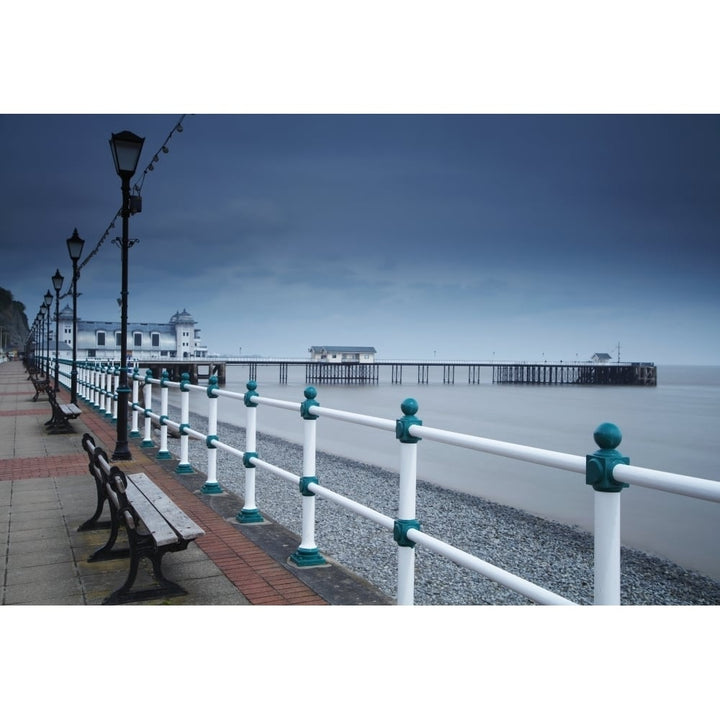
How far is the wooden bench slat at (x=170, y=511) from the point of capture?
3.71 m

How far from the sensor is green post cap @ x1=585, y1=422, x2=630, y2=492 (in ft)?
7.05

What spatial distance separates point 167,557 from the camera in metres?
4.42

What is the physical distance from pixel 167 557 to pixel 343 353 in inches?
4313

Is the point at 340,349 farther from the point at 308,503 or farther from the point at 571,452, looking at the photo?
the point at 308,503

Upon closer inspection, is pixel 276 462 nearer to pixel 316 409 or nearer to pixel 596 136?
pixel 596 136

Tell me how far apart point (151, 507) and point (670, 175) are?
2027 cm

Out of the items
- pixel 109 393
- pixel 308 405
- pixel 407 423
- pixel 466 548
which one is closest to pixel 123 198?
pixel 308 405

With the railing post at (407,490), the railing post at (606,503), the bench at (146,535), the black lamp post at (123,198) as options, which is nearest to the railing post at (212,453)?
the bench at (146,535)

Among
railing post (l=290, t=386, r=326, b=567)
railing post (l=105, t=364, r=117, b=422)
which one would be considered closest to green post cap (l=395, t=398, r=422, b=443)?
railing post (l=290, t=386, r=326, b=567)

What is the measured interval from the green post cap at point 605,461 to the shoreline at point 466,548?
8.79ft

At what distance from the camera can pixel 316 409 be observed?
14.2 ft

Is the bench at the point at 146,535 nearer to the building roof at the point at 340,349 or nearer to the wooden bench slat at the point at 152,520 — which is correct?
the wooden bench slat at the point at 152,520

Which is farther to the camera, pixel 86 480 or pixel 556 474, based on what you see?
pixel 556 474
